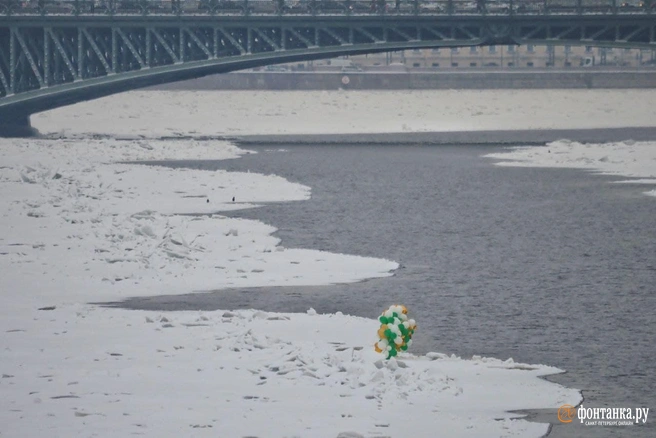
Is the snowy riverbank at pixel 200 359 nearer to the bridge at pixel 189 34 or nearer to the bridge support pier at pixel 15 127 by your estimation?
the bridge at pixel 189 34

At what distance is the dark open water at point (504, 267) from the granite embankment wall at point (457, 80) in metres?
62.8

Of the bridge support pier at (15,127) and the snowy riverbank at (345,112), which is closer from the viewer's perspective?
the bridge support pier at (15,127)

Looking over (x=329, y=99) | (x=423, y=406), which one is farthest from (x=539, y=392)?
(x=329, y=99)

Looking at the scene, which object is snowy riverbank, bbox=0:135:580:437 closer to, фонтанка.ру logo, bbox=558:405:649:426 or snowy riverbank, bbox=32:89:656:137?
фонтанка.ру logo, bbox=558:405:649:426

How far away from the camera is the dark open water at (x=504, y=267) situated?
58.9 feet

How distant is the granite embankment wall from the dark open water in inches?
2471

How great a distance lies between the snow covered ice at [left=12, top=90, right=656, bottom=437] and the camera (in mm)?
14031

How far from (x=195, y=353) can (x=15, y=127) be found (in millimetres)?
64556

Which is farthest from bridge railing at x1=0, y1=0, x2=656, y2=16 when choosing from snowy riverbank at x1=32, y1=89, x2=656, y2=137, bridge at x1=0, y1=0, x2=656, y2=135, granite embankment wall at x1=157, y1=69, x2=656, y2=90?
granite embankment wall at x1=157, y1=69, x2=656, y2=90

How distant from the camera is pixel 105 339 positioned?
17984mm

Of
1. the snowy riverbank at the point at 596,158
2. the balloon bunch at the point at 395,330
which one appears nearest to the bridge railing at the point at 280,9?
the snowy riverbank at the point at 596,158

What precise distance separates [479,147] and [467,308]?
4983cm

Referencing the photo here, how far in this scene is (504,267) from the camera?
86.8 ft

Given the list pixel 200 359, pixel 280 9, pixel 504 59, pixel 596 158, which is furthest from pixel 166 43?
pixel 504 59
